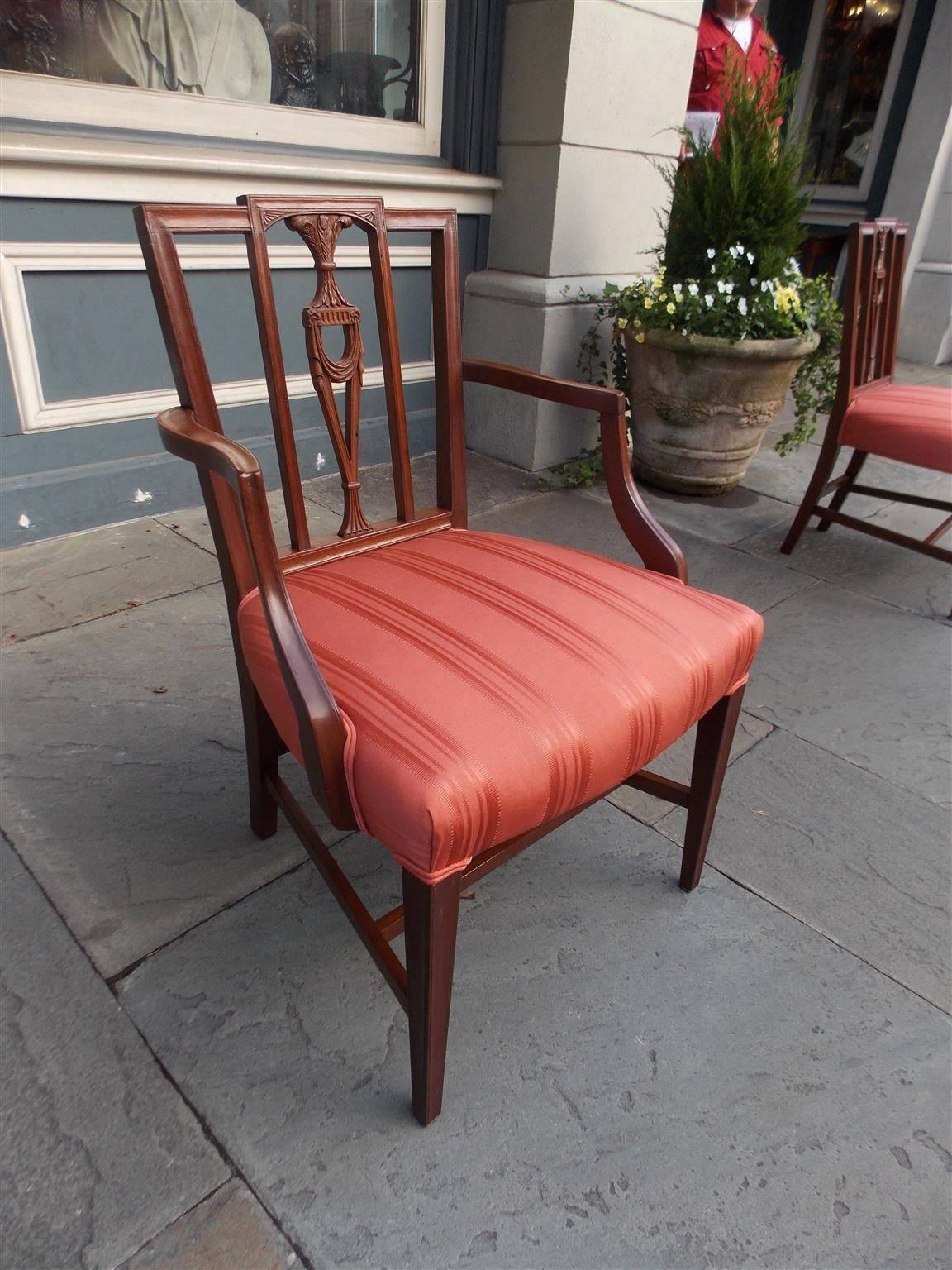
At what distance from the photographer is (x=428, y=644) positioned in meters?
1.03

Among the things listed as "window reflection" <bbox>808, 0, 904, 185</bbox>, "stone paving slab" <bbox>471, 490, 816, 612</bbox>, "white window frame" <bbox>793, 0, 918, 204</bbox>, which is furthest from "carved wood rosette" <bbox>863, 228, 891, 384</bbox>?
"window reflection" <bbox>808, 0, 904, 185</bbox>

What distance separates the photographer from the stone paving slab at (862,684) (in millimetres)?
1799

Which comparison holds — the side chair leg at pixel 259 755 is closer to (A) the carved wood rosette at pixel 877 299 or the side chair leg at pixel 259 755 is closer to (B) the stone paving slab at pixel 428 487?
(B) the stone paving slab at pixel 428 487

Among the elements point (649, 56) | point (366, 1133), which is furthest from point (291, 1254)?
point (649, 56)

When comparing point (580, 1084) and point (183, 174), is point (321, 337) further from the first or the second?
point (183, 174)

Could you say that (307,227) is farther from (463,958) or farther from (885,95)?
(885,95)

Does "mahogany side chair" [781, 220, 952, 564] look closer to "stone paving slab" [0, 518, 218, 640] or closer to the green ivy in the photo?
the green ivy

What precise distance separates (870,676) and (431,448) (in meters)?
1.90

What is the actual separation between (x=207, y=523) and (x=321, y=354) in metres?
1.49

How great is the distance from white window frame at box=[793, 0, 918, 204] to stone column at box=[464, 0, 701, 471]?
103 inches

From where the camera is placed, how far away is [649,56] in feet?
9.46

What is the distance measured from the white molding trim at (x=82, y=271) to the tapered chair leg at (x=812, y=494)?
5.47ft

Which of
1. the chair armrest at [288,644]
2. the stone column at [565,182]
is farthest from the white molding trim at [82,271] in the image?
the chair armrest at [288,644]

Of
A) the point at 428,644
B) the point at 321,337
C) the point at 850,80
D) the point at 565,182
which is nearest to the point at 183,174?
the point at 565,182
